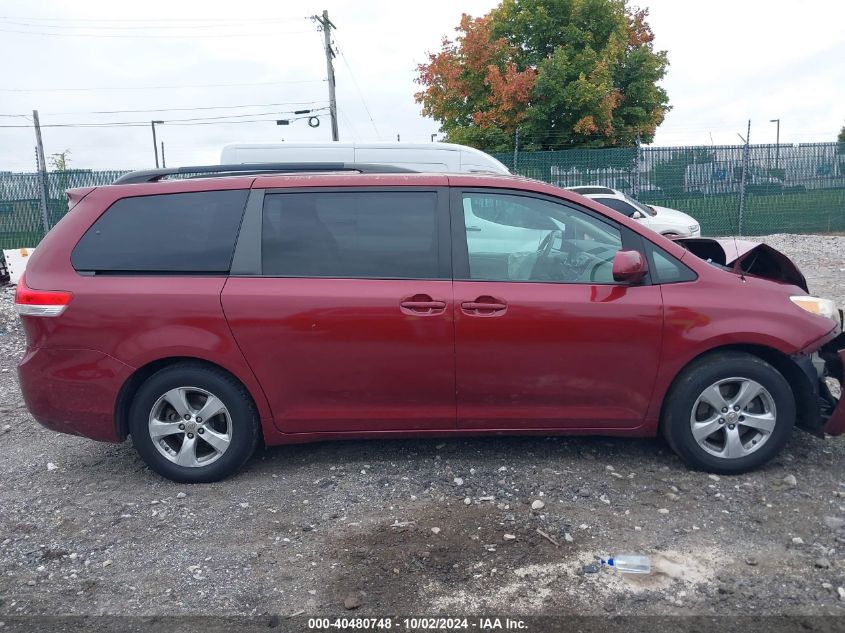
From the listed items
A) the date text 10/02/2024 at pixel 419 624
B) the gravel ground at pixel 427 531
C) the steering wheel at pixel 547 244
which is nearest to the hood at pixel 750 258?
the steering wheel at pixel 547 244

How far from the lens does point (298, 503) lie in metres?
4.01

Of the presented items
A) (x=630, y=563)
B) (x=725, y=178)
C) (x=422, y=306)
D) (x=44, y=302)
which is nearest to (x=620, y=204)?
(x=725, y=178)

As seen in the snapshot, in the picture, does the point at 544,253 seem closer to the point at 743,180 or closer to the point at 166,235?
the point at 166,235

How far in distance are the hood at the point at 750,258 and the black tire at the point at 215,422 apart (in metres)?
2.86

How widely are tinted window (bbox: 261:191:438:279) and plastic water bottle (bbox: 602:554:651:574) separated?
1.74 meters

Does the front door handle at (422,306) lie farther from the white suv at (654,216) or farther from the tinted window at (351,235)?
the white suv at (654,216)

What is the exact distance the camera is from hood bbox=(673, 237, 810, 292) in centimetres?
457

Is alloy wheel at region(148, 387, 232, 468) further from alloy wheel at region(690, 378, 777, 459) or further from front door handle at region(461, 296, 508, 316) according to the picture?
alloy wheel at region(690, 378, 777, 459)

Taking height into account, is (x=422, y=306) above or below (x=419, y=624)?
above

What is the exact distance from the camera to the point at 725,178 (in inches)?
709

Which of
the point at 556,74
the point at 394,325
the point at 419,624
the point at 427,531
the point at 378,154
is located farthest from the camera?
the point at 556,74

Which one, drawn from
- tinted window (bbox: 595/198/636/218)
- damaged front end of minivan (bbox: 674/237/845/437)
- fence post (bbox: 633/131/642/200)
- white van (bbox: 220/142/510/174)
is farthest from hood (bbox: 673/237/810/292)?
fence post (bbox: 633/131/642/200)

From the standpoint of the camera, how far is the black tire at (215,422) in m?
4.11

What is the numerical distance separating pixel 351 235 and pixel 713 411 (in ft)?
7.44
